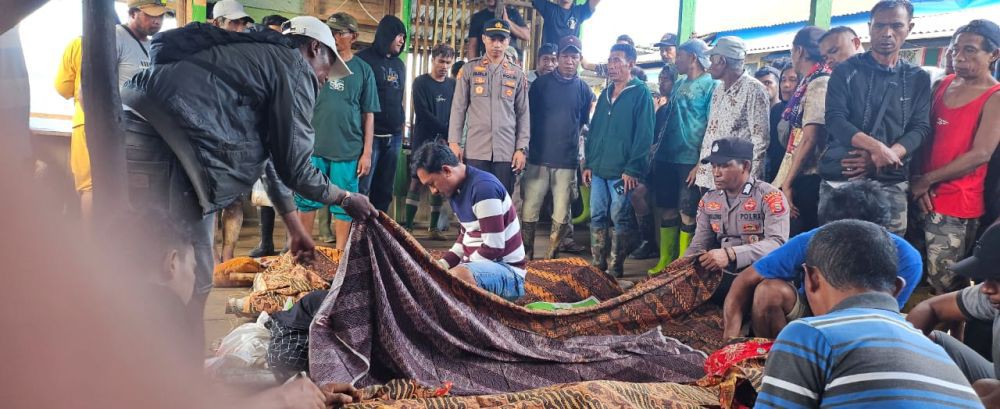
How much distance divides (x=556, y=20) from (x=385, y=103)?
1863 mm

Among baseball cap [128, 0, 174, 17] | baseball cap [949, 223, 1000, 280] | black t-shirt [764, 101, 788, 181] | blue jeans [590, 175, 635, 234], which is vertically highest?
baseball cap [128, 0, 174, 17]

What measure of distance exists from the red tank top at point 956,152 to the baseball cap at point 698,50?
1.79m

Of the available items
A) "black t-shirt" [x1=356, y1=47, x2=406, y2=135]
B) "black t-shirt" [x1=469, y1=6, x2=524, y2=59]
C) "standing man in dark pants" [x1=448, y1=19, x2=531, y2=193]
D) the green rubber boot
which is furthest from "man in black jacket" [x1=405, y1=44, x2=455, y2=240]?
the green rubber boot

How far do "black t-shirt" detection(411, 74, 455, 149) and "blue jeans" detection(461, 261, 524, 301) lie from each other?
9.40ft

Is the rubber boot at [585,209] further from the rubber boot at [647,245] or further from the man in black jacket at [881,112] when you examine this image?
the man in black jacket at [881,112]

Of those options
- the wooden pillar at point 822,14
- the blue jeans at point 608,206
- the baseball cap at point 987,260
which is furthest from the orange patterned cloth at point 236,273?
the wooden pillar at point 822,14

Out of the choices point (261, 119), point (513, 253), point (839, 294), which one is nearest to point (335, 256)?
point (513, 253)

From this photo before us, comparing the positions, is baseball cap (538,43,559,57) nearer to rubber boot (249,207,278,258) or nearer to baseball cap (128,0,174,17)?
rubber boot (249,207,278,258)

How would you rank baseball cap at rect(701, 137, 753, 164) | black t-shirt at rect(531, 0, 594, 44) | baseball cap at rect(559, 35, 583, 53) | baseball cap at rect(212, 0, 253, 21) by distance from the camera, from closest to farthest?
baseball cap at rect(701, 137, 753, 164)
baseball cap at rect(212, 0, 253, 21)
baseball cap at rect(559, 35, 583, 53)
black t-shirt at rect(531, 0, 594, 44)

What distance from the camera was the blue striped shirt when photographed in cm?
155

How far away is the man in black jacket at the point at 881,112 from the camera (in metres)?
3.94

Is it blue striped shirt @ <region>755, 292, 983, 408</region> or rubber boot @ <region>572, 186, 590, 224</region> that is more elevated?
blue striped shirt @ <region>755, 292, 983, 408</region>

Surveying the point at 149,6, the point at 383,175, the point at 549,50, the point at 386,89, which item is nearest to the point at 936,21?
the point at 549,50

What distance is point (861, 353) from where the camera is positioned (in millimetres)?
1583
